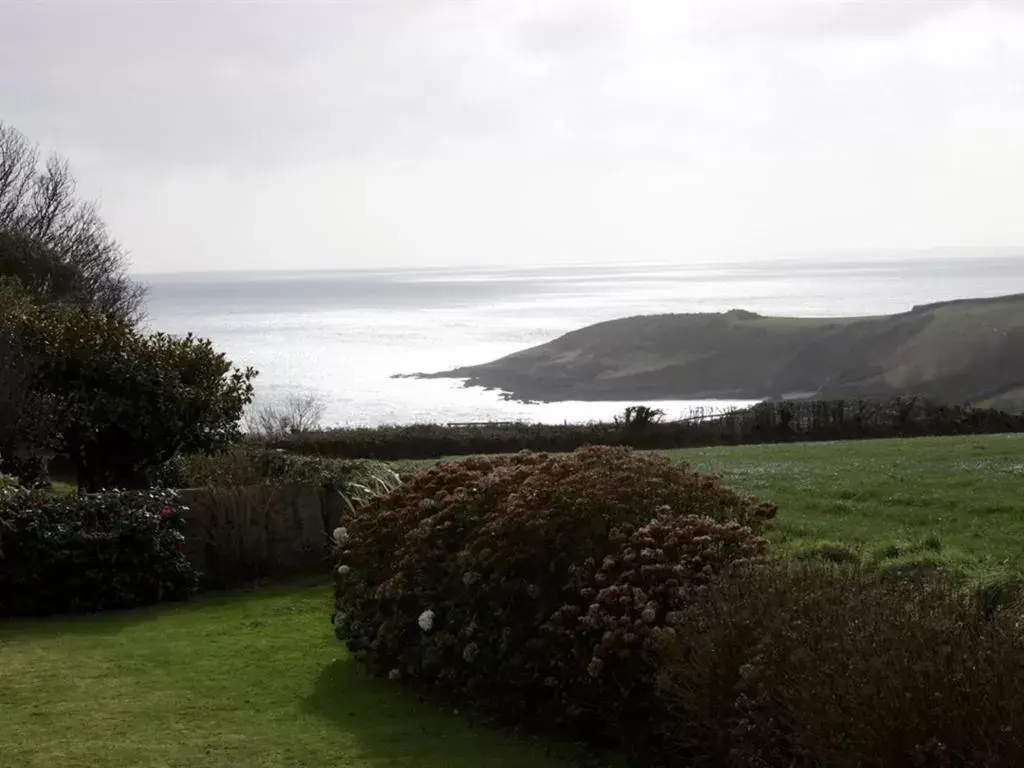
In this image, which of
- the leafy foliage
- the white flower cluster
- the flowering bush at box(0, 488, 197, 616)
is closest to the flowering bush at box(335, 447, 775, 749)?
the white flower cluster

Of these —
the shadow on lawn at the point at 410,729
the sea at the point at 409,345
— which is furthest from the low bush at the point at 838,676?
the sea at the point at 409,345

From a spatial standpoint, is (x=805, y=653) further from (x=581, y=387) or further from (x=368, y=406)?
(x=581, y=387)

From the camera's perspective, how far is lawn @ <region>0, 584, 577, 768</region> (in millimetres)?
6406

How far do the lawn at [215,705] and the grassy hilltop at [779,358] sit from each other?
52.0 metres

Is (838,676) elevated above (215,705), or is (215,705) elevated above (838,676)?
(838,676)

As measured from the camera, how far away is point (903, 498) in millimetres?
11758

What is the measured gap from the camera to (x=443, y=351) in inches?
4136

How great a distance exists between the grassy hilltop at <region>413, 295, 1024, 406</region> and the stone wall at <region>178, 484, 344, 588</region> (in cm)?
4900

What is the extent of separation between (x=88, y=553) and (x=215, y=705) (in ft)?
14.2

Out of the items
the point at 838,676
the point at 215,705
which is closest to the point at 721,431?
the point at 215,705

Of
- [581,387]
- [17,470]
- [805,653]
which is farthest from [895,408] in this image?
[581,387]

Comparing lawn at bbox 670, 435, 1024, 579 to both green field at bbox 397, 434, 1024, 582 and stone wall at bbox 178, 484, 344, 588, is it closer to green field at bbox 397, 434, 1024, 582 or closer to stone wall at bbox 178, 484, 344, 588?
green field at bbox 397, 434, 1024, 582

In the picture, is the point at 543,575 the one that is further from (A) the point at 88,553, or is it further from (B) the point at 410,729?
(A) the point at 88,553

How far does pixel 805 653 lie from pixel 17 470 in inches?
562
